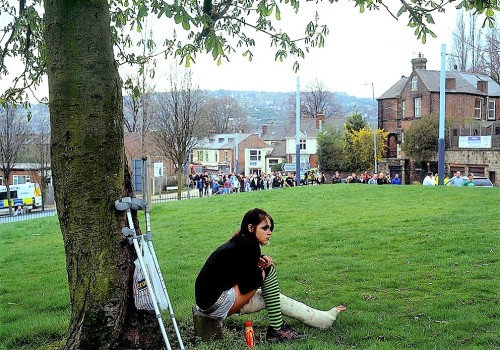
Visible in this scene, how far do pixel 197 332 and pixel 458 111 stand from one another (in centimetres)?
4397

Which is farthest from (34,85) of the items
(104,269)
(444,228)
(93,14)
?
(444,228)

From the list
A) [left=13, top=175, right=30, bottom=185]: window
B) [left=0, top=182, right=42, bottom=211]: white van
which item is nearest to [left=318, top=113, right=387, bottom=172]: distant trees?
[left=0, top=182, right=42, bottom=211]: white van

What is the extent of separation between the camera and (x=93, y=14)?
432 cm

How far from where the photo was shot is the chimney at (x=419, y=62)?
159 ft

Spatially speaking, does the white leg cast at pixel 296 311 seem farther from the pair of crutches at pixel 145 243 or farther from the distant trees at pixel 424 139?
the distant trees at pixel 424 139

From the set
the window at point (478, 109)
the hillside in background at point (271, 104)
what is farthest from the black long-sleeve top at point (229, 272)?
the hillside in background at point (271, 104)

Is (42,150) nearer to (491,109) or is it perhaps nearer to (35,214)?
(35,214)

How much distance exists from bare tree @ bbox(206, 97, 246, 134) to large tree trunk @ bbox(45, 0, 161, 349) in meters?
86.6

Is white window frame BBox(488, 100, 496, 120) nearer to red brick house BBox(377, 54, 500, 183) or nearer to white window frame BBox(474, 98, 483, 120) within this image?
red brick house BBox(377, 54, 500, 183)

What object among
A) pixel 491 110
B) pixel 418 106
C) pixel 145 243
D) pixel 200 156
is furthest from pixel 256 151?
pixel 145 243

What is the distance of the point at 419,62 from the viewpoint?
160 ft

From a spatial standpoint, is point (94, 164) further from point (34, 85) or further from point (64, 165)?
point (34, 85)

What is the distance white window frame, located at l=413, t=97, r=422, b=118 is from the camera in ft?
152

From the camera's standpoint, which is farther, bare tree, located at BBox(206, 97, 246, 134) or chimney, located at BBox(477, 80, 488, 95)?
bare tree, located at BBox(206, 97, 246, 134)
